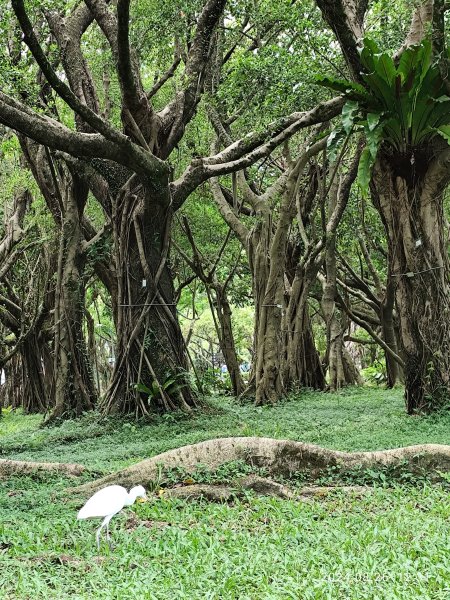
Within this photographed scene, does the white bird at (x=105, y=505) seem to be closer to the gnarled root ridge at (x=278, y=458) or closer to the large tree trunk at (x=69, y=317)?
the gnarled root ridge at (x=278, y=458)

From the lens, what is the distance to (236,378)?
1309 centimetres

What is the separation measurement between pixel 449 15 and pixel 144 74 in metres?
7.74

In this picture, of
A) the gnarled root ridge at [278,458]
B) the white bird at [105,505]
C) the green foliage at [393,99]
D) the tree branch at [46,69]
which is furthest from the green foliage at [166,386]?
the white bird at [105,505]

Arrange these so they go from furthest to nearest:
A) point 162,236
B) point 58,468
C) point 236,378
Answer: point 236,378 < point 162,236 < point 58,468

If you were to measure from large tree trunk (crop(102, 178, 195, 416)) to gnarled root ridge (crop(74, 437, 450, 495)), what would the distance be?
393 cm

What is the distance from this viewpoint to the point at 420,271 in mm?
6883

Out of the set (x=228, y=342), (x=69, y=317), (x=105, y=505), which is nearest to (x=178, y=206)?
(x=69, y=317)

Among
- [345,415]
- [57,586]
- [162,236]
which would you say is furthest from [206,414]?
[57,586]

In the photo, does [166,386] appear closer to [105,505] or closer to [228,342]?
[228,342]

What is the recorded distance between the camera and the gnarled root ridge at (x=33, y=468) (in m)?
5.21

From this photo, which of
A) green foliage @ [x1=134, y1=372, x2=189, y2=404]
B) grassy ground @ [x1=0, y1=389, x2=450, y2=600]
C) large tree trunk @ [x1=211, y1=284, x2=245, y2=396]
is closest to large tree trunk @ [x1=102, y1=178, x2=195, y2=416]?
green foliage @ [x1=134, y1=372, x2=189, y2=404]

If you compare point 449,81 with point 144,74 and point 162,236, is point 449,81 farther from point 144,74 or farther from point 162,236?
point 144,74

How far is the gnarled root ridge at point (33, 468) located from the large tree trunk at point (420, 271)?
12.0 ft

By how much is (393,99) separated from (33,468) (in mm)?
4722
